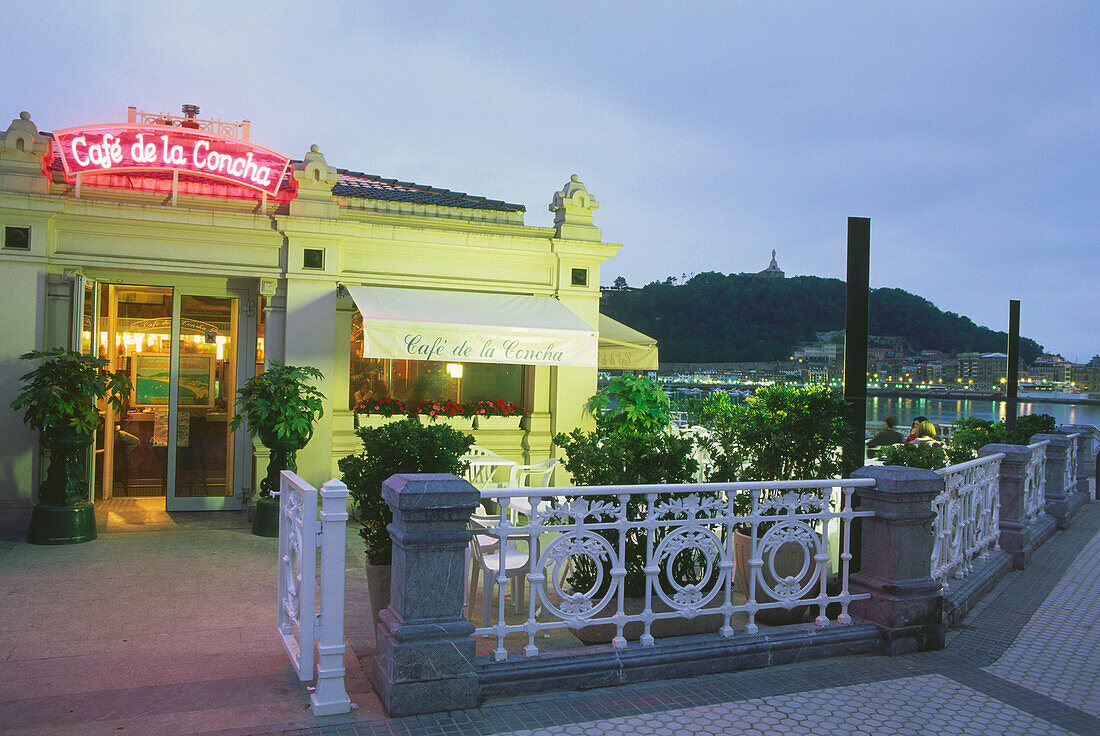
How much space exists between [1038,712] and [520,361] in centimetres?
553

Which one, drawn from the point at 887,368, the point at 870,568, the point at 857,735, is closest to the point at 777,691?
the point at 857,735

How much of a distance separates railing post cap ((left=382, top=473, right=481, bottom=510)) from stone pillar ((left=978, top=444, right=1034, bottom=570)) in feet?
19.6

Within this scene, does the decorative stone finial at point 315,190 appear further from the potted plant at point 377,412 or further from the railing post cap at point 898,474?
the railing post cap at point 898,474

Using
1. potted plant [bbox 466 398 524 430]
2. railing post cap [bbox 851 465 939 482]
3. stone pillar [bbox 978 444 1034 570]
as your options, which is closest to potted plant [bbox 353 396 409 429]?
potted plant [bbox 466 398 524 430]

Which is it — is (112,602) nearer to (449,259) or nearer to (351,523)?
(351,523)

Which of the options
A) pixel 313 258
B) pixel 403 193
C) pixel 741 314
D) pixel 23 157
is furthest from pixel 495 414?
pixel 741 314

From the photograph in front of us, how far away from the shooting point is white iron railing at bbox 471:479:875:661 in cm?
403

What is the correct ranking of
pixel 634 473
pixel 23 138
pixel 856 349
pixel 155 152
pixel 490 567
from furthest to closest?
pixel 155 152
pixel 23 138
pixel 856 349
pixel 490 567
pixel 634 473

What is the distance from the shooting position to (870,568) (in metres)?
4.91

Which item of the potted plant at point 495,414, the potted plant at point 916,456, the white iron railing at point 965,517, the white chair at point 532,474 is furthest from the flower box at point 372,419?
the white iron railing at point 965,517

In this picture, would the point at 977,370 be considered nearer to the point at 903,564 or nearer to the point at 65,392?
the point at 903,564

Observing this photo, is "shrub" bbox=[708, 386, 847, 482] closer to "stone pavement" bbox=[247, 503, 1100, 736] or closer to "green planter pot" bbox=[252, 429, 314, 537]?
"stone pavement" bbox=[247, 503, 1100, 736]

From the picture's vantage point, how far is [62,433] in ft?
23.2

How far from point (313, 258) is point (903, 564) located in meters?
6.60
